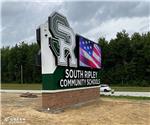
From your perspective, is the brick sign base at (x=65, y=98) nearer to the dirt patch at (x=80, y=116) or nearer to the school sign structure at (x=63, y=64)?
the school sign structure at (x=63, y=64)

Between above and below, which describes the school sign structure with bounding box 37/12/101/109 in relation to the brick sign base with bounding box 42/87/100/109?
above

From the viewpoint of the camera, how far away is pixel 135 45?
6406 centimetres

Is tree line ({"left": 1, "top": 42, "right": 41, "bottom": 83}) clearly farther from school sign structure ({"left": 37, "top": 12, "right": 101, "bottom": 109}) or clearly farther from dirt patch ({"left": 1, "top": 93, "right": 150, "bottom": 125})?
dirt patch ({"left": 1, "top": 93, "right": 150, "bottom": 125})

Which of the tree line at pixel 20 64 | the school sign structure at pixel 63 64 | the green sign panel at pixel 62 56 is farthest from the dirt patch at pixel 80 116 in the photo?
the tree line at pixel 20 64

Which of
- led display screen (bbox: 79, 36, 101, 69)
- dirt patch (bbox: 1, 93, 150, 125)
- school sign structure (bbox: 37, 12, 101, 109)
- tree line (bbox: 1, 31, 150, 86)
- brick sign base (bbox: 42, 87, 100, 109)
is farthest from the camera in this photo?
tree line (bbox: 1, 31, 150, 86)

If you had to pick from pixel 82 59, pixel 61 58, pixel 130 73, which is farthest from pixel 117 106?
pixel 130 73

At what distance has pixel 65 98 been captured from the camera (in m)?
19.2

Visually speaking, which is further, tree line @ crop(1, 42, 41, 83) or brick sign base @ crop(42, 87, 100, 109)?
tree line @ crop(1, 42, 41, 83)

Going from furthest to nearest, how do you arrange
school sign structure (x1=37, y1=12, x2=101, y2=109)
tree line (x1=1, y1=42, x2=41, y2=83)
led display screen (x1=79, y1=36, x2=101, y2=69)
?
tree line (x1=1, y1=42, x2=41, y2=83)
led display screen (x1=79, y1=36, x2=101, y2=69)
school sign structure (x1=37, y1=12, x2=101, y2=109)

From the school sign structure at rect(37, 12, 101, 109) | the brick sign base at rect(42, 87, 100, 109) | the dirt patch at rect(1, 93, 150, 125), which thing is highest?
the school sign structure at rect(37, 12, 101, 109)

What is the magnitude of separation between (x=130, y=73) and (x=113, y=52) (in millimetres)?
5868

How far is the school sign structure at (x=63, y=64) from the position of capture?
18.0m

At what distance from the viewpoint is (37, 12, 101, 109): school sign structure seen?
18.0m

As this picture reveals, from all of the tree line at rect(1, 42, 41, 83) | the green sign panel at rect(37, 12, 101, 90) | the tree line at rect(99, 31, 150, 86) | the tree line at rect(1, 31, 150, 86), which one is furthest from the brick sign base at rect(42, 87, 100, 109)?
the tree line at rect(1, 42, 41, 83)
